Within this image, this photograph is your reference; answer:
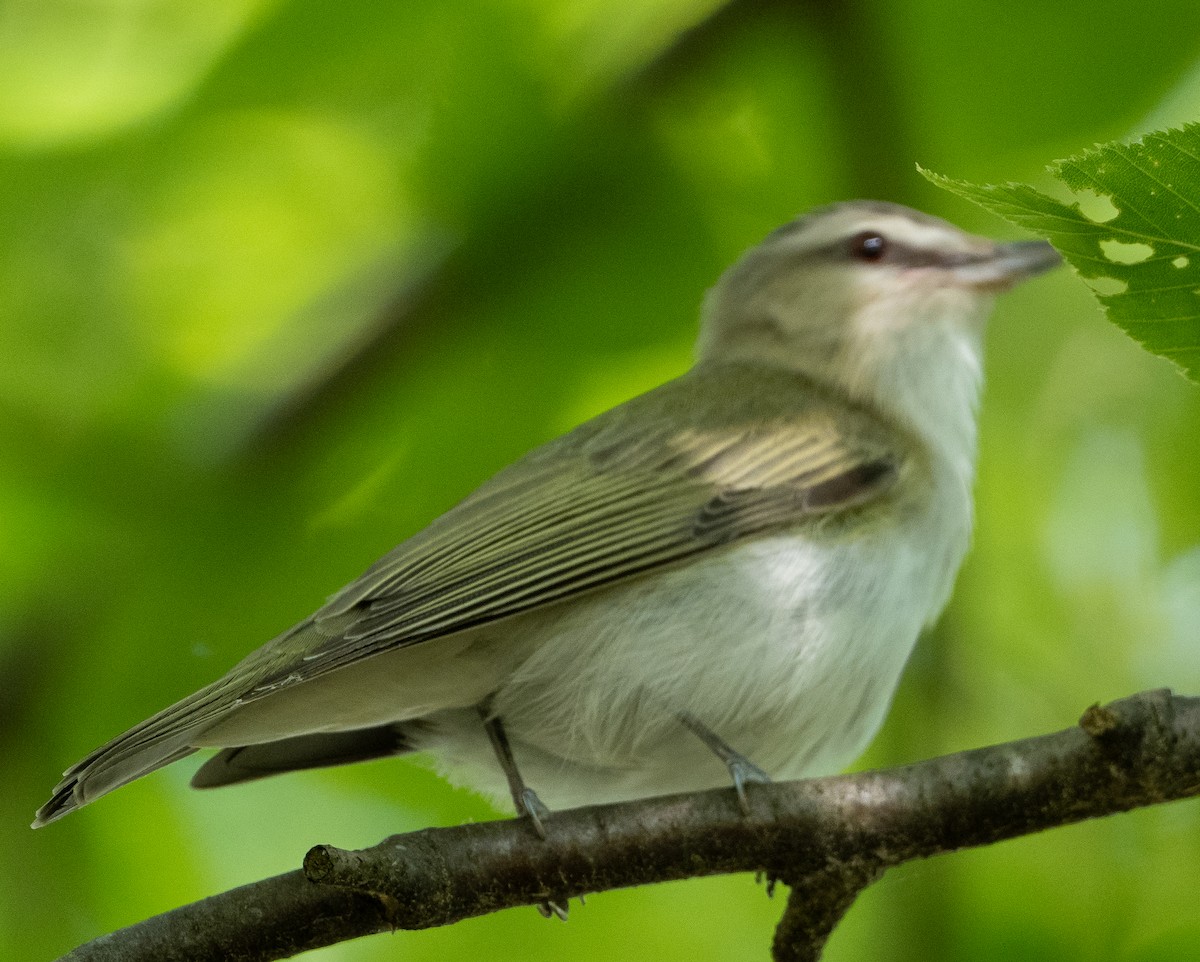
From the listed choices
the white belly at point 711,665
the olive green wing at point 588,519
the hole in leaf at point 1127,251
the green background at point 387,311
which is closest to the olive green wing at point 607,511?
the olive green wing at point 588,519

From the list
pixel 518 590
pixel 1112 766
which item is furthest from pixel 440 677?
pixel 1112 766

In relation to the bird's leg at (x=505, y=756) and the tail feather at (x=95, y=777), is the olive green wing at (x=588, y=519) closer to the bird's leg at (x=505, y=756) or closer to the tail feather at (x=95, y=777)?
the tail feather at (x=95, y=777)

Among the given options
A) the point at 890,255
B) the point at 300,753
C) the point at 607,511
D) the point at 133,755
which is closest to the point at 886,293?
the point at 890,255

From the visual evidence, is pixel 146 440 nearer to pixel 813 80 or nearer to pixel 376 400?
pixel 376 400

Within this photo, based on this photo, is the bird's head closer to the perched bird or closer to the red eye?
the red eye

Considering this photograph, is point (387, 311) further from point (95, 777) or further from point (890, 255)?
point (95, 777)

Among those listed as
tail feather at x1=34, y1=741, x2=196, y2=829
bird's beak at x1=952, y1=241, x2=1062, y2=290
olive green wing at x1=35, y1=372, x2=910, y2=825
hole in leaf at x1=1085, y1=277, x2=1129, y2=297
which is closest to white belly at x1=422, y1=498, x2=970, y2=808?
olive green wing at x1=35, y1=372, x2=910, y2=825
